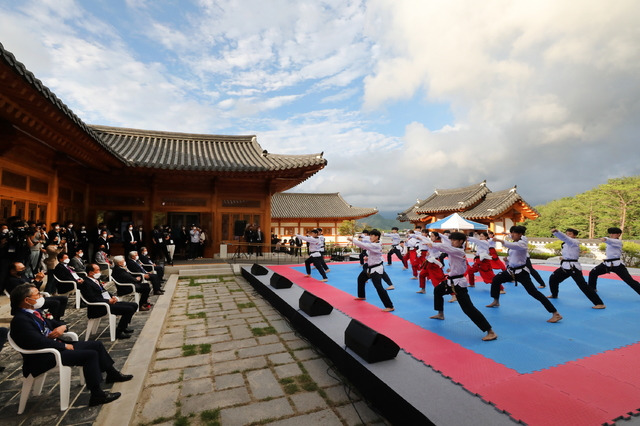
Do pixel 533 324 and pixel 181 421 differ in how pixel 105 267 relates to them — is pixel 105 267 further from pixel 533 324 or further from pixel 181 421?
pixel 533 324

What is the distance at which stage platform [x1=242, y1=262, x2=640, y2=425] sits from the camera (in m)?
2.56

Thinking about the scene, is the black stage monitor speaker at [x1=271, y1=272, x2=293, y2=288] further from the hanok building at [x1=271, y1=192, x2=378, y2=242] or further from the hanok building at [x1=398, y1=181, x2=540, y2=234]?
the hanok building at [x1=271, y1=192, x2=378, y2=242]

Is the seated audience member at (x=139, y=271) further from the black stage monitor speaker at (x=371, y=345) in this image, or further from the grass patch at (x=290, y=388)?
the black stage monitor speaker at (x=371, y=345)

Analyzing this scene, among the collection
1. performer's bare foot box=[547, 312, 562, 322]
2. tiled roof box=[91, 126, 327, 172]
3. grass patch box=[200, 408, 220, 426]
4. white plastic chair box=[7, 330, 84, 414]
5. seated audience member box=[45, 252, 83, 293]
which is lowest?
grass patch box=[200, 408, 220, 426]

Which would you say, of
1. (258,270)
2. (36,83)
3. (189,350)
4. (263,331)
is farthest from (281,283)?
(36,83)

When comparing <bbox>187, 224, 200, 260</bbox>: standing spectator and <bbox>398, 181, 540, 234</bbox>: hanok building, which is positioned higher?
<bbox>398, 181, 540, 234</bbox>: hanok building

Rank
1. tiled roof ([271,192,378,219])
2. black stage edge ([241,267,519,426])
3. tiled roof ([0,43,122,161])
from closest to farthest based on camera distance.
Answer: black stage edge ([241,267,519,426]) < tiled roof ([0,43,122,161]) < tiled roof ([271,192,378,219])

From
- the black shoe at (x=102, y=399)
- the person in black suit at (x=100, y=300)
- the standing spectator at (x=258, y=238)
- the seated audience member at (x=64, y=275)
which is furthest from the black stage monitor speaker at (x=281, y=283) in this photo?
the standing spectator at (x=258, y=238)

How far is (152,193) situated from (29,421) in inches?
443

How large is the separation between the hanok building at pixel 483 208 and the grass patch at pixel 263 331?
19973mm

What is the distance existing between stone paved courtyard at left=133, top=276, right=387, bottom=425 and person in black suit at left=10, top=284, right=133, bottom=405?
0.48m

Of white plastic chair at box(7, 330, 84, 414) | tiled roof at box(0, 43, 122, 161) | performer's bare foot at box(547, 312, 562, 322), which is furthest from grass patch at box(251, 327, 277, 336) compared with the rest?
tiled roof at box(0, 43, 122, 161)

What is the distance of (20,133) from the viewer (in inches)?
260

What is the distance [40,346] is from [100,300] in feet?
6.09
